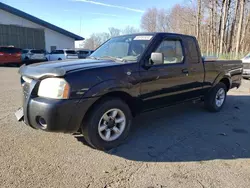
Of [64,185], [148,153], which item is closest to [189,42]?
[148,153]

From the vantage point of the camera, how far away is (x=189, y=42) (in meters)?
4.91

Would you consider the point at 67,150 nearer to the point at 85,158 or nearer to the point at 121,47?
the point at 85,158

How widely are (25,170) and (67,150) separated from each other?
2.31ft

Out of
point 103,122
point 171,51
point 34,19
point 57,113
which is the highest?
point 34,19

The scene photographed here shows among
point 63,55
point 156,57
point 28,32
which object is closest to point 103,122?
point 156,57

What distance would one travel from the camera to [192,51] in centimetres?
488

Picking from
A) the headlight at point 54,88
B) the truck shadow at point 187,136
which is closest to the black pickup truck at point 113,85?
the headlight at point 54,88

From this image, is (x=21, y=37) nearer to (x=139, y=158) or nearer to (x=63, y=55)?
(x=63, y=55)

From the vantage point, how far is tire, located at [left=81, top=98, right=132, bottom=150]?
3.25 metres

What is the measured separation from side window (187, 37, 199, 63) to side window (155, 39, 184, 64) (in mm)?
282

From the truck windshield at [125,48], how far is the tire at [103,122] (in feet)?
2.79

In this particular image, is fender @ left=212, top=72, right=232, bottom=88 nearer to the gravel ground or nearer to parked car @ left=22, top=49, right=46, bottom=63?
the gravel ground

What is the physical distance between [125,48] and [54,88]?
6.01ft

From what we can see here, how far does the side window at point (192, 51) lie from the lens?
190 inches
